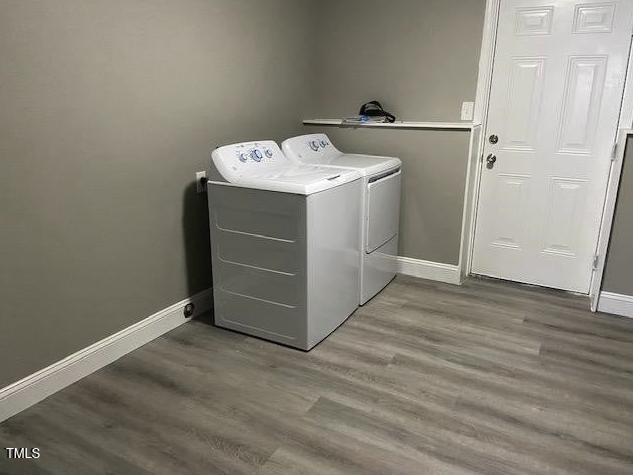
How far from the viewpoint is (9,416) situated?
1.92 m

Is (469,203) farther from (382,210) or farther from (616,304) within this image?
(616,304)

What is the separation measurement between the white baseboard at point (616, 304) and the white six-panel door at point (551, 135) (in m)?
0.27

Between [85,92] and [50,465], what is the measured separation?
4.77ft

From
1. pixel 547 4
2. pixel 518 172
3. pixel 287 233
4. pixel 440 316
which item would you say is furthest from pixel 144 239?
pixel 547 4

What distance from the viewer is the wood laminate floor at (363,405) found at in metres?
1.73

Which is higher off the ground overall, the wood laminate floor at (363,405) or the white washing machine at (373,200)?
the white washing machine at (373,200)

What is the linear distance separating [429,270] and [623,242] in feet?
3.93

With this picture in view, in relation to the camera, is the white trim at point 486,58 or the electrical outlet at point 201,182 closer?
the electrical outlet at point 201,182

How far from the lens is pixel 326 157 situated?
10.7ft

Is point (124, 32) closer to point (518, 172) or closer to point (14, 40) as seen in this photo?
point (14, 40)

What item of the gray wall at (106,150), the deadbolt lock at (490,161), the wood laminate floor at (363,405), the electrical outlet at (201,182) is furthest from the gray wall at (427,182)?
the electrical outlet at (201,182)

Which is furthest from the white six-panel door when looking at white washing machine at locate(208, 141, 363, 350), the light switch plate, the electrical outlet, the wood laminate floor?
the electrical outlet

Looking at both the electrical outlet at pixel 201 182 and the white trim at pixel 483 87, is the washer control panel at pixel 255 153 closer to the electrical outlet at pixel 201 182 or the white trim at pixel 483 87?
the electrical outlet at pixel 201 182

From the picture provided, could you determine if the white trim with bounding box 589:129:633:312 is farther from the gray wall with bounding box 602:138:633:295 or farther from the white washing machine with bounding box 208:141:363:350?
the white washing machine with bounding box 208:141:363:350
